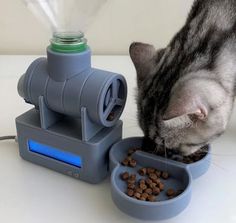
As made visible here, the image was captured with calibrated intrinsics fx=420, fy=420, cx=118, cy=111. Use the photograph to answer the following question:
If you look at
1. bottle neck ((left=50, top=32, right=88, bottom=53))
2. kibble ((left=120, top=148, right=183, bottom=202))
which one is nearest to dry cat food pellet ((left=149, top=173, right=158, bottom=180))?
kibble ((left=120, top=148, right=183, bottom=202))

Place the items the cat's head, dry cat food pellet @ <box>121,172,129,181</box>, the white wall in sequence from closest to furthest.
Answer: the cat's head → dry cat food pellet @ <box>121,172,129,181</box> → the white wall

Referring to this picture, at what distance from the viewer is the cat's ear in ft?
2.76

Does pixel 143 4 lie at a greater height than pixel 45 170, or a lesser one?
greater

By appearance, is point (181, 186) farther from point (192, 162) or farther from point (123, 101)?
point (123, 101)

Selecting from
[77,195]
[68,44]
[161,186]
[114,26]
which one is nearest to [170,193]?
[161,186]

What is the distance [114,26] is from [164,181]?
738 millimetres

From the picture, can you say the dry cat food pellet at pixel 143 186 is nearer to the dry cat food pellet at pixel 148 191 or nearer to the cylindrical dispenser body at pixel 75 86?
the dry cat food pellet at pixel 148 191

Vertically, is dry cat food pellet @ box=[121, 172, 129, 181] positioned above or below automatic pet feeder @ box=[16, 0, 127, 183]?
below

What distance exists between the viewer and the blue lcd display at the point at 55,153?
2.73 feet

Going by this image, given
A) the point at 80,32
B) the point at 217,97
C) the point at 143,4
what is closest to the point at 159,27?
the point at 143,4

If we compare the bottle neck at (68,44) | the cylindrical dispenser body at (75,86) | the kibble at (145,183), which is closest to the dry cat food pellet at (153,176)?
the kibble at (145,183)

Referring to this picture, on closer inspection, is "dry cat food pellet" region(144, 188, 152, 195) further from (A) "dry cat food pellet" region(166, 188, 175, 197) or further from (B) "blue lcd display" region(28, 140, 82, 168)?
(B) "blue lcd display" region(28, 140, 82, 168)

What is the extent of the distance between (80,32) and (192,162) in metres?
0.34

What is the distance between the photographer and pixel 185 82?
705mm
